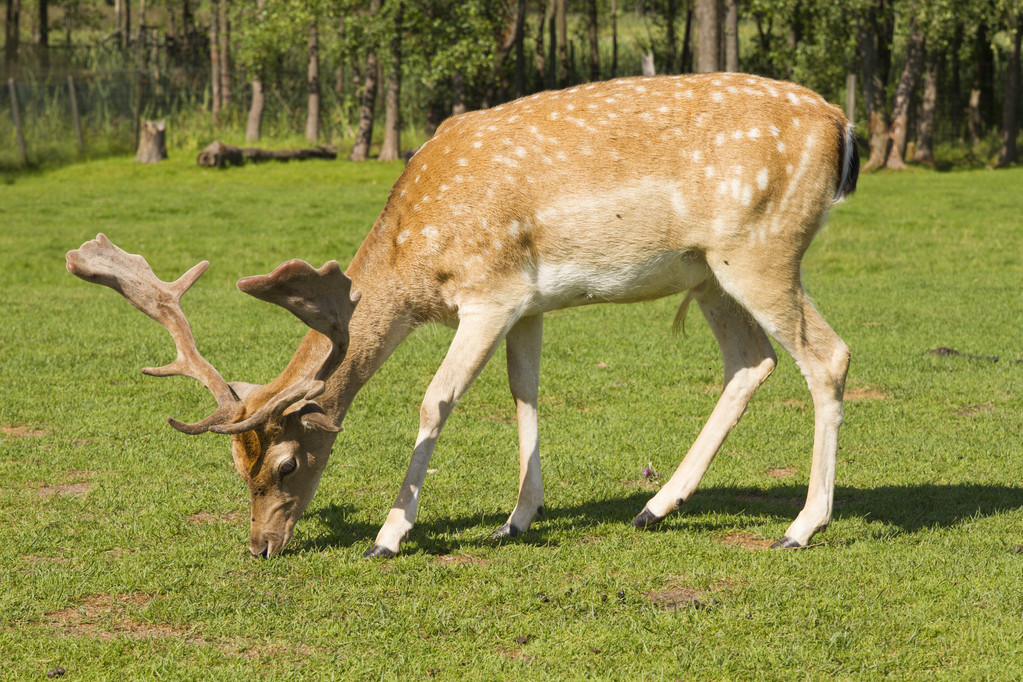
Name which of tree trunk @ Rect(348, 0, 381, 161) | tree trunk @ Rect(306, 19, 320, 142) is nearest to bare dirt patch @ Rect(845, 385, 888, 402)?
tree trunk @ Rect(348, 0, 381, 161)

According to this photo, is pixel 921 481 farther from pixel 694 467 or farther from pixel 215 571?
pixel 215 571

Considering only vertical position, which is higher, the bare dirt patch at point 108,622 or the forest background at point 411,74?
the forest background at point 411,74

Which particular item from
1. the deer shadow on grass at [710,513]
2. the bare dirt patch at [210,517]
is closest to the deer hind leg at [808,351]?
the deer shadow on grass at [710,513]

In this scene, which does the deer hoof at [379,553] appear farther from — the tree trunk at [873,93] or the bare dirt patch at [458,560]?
the tree trunk at [873,93]

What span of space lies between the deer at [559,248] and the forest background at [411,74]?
1520 centimetres

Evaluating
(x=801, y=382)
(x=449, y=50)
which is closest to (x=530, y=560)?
(x=801, y=382)

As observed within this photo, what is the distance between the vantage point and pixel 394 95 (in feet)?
90.1

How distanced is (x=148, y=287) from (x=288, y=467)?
1138 mm

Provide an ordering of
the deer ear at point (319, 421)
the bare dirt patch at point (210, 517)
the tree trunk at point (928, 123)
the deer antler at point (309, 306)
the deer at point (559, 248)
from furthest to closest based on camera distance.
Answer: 1. the tree trunk at point (928, 123)
2. the bare dirt patch at point (210, 517)
3. the deer at point (559, 248)
4. the deer ear at point (319, 421)
5. the deer antler at point (309, 306)

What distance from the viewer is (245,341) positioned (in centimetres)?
1036

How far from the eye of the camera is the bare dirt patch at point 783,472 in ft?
22.0

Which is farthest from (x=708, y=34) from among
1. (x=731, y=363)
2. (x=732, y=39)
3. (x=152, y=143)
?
(x=731, y=363)

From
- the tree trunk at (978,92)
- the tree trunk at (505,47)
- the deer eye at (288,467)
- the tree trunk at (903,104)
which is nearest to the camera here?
the deer eye at (288,467)

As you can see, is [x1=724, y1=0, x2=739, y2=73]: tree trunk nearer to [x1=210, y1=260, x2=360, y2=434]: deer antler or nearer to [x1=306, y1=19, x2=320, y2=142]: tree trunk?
[x1=306, y1=19, x2=320, y2=142]: tree trunk
